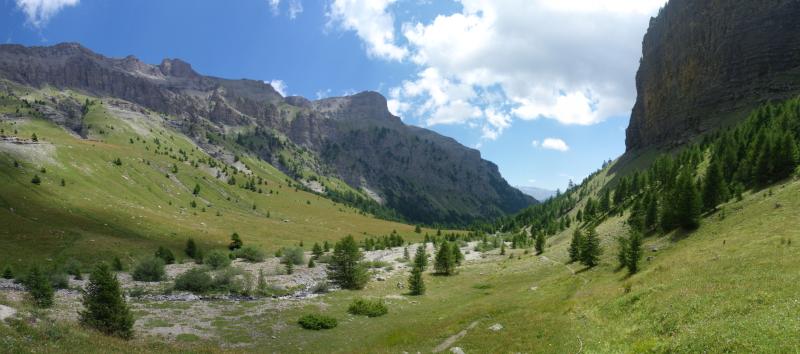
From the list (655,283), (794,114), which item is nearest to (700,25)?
(794,114)

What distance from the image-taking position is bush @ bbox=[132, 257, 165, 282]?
69.1 meters

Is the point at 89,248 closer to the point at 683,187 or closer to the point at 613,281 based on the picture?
the point at 613,281

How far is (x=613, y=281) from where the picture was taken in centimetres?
4369

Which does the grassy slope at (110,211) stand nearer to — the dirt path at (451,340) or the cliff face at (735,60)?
the dirt path at (451,340)

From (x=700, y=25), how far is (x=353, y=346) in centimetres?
23371

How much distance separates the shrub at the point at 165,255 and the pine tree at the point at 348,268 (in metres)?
44.1

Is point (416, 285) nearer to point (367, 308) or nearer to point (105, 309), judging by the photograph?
point (367, 308)

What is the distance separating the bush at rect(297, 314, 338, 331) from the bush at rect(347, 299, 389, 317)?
Result: 5.81 metres

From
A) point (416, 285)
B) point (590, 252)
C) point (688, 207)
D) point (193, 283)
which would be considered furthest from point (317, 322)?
point (688, 207)

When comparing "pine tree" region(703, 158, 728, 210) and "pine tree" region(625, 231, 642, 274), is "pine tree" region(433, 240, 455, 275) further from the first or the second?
"pine tree" region(703, 158, 728, 210)

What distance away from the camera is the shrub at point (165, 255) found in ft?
289

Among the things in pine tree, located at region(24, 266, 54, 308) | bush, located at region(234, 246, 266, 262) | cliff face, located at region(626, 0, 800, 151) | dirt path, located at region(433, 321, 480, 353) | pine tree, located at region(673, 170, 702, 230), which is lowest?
bush, located at region(234, 246, 266, 262)

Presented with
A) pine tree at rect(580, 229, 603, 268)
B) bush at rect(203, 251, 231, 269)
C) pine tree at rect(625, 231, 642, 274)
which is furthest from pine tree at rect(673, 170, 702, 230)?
bush at rect(203, 251, 231, 269)

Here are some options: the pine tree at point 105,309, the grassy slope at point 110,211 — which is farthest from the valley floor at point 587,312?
the grassy slope at point 110,211
